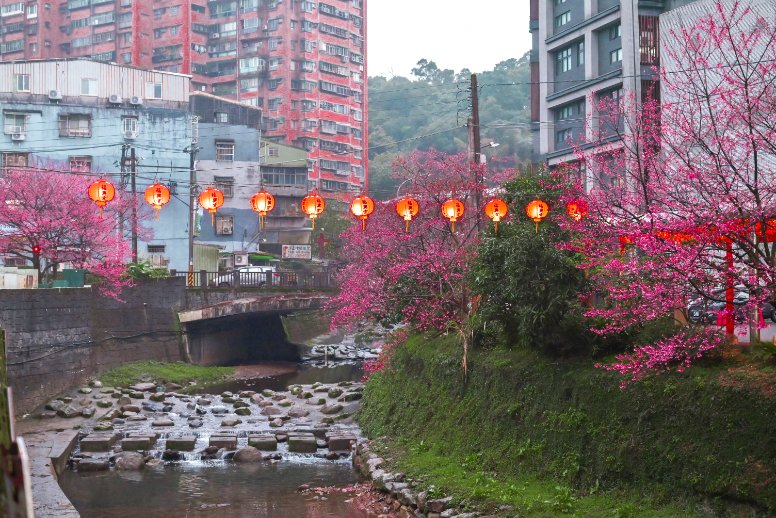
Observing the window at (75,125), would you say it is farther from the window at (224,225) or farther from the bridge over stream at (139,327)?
the bridge over stream at (139,327)

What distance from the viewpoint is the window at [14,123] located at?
174 feet

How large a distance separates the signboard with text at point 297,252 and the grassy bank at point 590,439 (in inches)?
1548

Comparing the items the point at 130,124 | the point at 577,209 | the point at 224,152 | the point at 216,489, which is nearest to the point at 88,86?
the point at 130,124

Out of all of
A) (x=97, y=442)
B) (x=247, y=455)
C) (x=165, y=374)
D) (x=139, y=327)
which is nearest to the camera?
(x=247, y=455)

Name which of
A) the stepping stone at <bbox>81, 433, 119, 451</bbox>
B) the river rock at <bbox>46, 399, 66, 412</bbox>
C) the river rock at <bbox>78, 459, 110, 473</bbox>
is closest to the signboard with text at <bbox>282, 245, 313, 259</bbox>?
the river rock at <bbox>46, 399, 66, 412</bbox>

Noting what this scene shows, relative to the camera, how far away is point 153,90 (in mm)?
56656

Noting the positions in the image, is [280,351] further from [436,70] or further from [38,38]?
[436,70]

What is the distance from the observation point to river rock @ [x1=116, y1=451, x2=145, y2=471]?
23.9m

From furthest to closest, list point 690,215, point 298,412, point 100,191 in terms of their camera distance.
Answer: point 298,412 → point 100,191 → point 690,215

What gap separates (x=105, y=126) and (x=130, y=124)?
4.98 ft

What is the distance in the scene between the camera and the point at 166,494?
2122 centimetres

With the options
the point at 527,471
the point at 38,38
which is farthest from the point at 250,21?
the point at 527,471

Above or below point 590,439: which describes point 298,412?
below

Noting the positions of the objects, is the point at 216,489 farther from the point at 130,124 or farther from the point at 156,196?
the point at 130,124
